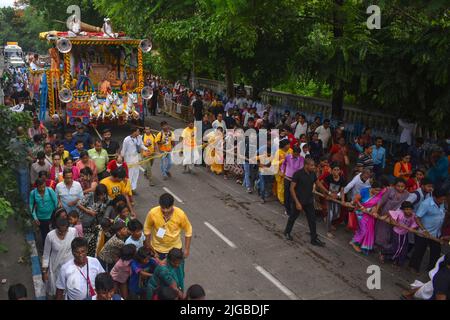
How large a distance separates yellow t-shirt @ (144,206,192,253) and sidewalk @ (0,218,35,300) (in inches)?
75.8

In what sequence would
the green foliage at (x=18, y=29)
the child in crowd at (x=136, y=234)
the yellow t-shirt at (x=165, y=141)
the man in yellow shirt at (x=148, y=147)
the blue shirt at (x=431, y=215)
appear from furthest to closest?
the green foliage at (x=18, y=29) → the yellow t-shirt at (x=165, y=141) → the man in yellow shirt at (x=148, y=147) → the blue shirt at (x=431, y=215) → the child in crowd at (x=136, y=234)

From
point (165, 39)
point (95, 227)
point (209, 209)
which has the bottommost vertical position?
point (209, 209)

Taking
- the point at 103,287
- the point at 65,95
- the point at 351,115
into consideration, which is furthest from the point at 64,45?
the point at 103,287

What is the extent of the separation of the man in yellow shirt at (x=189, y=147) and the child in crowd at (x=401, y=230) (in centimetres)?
620

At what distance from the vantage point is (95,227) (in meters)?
7.56

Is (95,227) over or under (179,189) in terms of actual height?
over

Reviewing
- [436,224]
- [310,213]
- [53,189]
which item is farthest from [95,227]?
[436,224]

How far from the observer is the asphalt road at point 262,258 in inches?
304

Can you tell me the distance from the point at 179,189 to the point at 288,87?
1483 centimetres

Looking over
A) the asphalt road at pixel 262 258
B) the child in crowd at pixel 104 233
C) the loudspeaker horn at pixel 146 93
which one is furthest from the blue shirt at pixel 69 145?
the loudspeaker horn at pixel 146 93

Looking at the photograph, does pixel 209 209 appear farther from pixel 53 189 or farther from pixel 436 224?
pixel 436 224

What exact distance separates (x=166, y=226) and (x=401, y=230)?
13.1ft

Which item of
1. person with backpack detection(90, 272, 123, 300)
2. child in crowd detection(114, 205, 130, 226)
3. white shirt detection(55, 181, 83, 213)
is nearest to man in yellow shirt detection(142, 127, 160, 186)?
white shirt detection(55, 181, 83, 213)

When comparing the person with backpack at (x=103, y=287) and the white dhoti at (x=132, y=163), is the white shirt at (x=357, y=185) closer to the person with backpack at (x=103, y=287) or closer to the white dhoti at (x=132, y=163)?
the white dhoti at (x=132, y=163)
